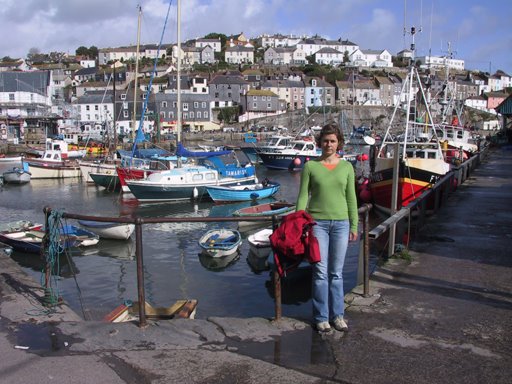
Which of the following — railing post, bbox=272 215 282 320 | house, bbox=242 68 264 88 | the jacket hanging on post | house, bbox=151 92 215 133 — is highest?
house, bbox=242 68 264 88

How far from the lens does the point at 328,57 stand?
17038 centimetres

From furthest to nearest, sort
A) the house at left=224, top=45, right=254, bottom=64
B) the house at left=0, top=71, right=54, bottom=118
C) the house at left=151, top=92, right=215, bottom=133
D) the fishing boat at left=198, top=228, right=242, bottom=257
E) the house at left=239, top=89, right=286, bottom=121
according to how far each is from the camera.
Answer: the house at left=224, top=45, right=254, bottom=64, the house at left=239, top=89, right=286, bottom=121, the house at left=151, top=92, right=215, bottom=133, the house at left=0, top=71, right=54, bottom=118, the fishing boat at left=198, top=228, right=242, bottom=257

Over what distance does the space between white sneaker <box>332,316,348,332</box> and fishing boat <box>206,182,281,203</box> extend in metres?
24.4

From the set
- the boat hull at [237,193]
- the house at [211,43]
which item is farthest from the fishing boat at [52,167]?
the house at [211,43]

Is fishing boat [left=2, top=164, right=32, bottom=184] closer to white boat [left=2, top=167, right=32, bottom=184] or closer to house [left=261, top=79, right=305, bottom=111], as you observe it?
white boat [left=2, top=167, right=32, bottom=184]

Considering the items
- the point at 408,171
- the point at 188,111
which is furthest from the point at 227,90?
the point at 408,171

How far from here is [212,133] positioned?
90.8 m

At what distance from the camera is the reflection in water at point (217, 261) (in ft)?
51.6

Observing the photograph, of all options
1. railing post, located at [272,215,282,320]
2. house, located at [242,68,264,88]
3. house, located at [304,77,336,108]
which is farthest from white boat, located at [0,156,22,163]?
house, located at [304,77,336,108]

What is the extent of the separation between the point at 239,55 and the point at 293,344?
17273cm

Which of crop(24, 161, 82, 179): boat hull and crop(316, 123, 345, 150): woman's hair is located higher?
crop(316, 123, 345, 150): woman's hair

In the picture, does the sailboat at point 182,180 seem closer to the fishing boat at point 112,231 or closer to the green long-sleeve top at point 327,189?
the fishing boat at point 112,231

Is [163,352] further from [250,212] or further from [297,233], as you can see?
[250,212]

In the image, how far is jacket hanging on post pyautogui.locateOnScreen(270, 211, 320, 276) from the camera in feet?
16.3
